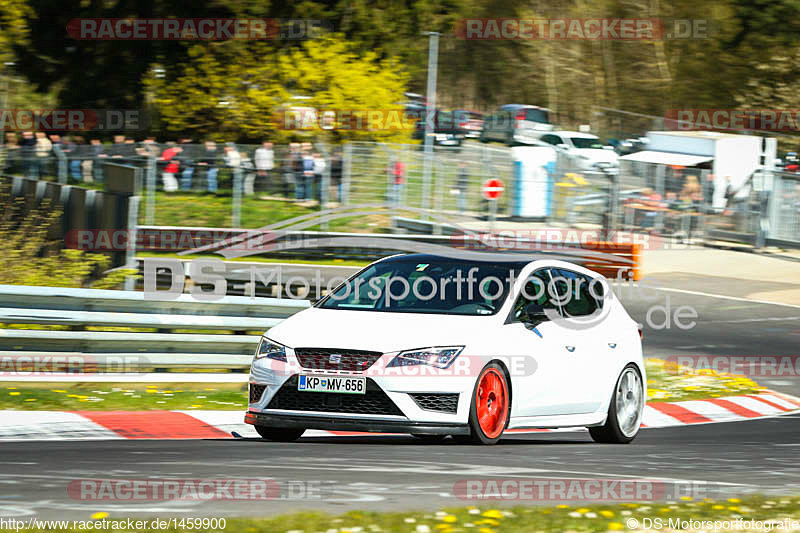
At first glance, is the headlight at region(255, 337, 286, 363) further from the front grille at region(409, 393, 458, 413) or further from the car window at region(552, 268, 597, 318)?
the car window at region(552, 268, 597, 318)

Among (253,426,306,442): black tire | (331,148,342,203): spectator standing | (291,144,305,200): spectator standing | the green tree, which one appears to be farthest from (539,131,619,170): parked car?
(253,426,306,442): black tire

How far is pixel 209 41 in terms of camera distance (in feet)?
121

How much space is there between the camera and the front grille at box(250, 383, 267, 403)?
8.84 meters

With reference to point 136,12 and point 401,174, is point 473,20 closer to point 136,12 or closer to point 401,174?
point 136,12

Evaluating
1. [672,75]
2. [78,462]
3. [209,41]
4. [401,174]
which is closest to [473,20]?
[672,75]

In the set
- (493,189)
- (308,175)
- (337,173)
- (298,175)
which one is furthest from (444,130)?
(298,175)

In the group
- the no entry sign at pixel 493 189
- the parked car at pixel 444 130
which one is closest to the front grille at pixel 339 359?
the no entry sign at pixel 493 189

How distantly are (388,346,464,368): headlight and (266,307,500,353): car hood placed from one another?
37mm

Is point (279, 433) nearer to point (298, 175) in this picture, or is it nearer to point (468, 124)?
point (298, 175)

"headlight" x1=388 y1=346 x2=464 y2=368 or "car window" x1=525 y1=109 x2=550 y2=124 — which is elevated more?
"car window" x1=525 y1=109 x2=550 y2=124

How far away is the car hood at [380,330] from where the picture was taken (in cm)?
856

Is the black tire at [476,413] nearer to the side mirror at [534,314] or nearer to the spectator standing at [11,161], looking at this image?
the side mirror at [534,314]

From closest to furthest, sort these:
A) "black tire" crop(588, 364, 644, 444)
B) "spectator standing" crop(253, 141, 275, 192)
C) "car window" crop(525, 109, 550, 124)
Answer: "black tire" crop(588, 364, 644, 444), "spectator standing" crop(253, 141, 275, 192), "car window" crop(525, 109, 550, 124)

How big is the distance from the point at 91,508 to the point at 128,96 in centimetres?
3583
